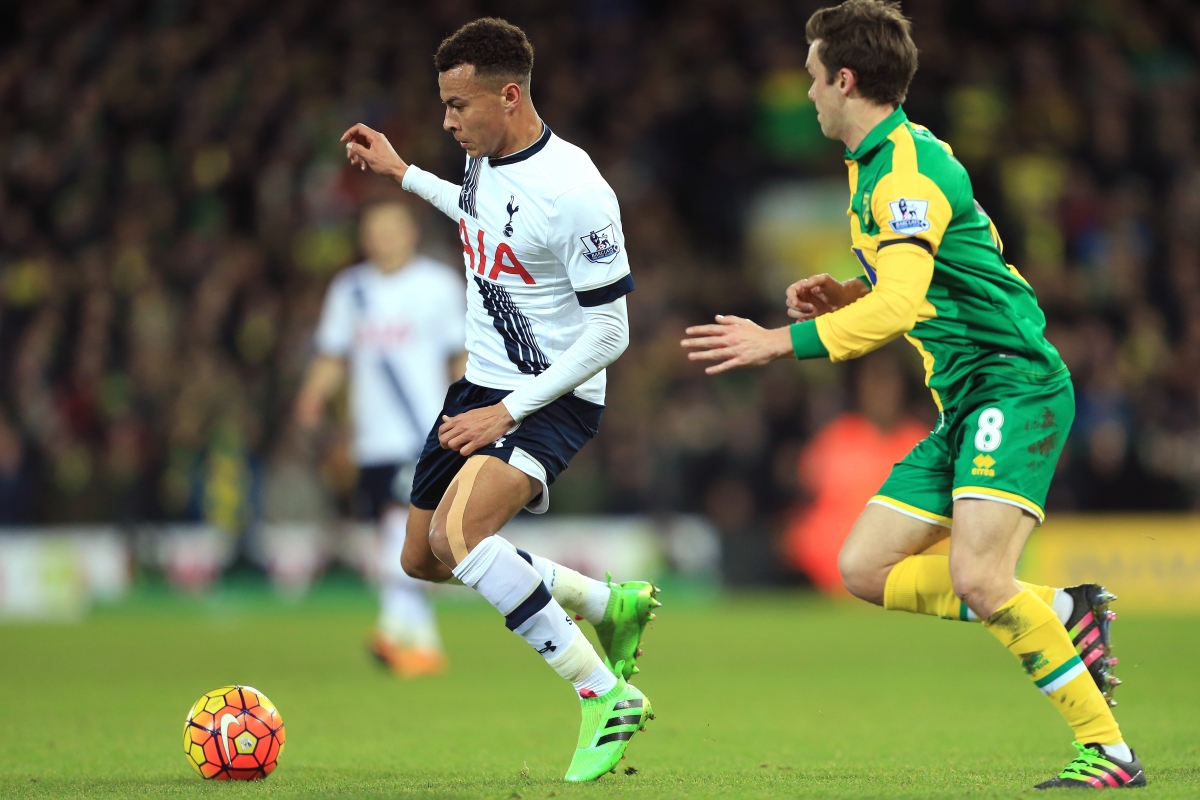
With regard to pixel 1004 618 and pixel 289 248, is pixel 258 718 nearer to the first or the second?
pixel 1004 618

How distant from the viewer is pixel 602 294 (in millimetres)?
4926

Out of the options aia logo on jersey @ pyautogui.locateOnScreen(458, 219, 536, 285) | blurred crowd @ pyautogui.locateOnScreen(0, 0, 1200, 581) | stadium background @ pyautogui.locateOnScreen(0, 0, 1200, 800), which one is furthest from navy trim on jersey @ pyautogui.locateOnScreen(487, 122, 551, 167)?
blurred crowd @ pyautogui.locateOnScreen(0, 0, 1200, 581)

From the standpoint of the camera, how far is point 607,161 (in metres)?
18.4

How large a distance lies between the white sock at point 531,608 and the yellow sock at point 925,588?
996 mm

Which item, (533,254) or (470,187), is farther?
(470,187)

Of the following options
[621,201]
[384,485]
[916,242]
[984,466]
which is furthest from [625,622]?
[621,201]

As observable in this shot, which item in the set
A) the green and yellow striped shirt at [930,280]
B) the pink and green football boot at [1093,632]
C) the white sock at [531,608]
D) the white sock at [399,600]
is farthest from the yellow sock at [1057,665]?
the white sock at [399,600]

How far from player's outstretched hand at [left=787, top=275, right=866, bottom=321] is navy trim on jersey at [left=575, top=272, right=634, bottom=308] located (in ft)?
Answer: 1.85

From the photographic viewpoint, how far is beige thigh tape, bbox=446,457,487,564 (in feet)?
16.1

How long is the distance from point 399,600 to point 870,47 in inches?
205

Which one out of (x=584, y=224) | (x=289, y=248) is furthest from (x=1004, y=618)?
(x=289, y=248)

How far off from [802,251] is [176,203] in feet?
24.8

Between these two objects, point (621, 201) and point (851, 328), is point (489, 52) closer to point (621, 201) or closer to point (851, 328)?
point (851, 328)

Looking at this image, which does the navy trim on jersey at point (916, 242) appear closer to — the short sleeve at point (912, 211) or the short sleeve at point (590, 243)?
the short sleeve at point (912, 211)
